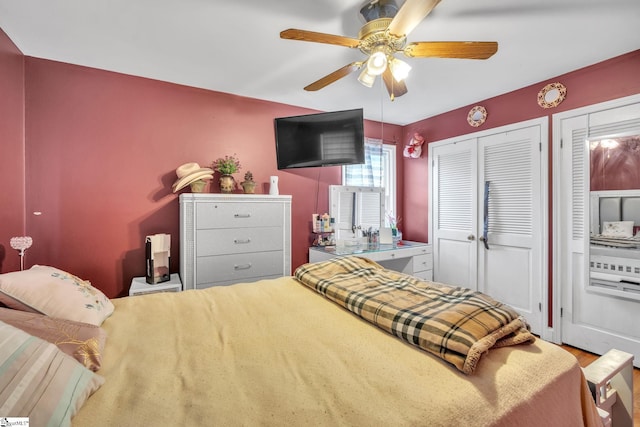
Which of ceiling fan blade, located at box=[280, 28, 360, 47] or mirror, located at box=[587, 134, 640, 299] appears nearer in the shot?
ceiling fan blade, located at box=[280, 28, 360, 47]

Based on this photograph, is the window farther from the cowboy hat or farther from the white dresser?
the cowboy hat

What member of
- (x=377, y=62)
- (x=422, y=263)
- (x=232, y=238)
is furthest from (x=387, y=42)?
(x=422, y=263)

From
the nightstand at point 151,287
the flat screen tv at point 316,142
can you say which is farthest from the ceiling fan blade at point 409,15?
the nightstand at point 151,287

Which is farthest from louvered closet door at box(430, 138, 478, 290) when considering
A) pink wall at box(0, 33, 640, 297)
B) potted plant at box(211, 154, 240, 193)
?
potted plant at box(211, 154, 240, 193)

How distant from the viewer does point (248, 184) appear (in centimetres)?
290

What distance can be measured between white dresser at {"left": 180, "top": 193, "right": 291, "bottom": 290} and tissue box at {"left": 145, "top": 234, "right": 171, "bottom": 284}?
13cm

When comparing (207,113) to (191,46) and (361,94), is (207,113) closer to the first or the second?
(191,46)

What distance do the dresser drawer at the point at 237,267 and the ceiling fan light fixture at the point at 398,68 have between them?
1.81 meters

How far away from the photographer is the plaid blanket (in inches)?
37.5

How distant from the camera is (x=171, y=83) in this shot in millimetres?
2754

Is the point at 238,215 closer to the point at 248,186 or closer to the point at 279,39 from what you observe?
the point at 248,186

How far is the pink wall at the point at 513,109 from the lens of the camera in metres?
2.31

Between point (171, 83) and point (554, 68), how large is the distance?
3.44 m

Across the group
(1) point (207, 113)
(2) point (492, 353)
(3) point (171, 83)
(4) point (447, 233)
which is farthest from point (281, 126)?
(2) point (492, 353)
